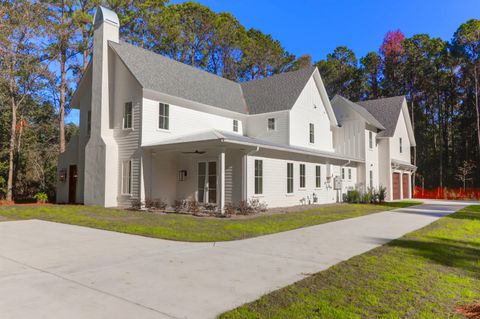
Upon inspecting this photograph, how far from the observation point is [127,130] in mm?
15844

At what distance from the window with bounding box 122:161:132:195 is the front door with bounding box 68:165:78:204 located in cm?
472

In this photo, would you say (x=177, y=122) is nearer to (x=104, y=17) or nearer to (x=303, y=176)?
(x=104, y=17)

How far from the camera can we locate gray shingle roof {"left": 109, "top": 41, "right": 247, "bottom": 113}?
16.1m

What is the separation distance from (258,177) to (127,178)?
6.25 metres

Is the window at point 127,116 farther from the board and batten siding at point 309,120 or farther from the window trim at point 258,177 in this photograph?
the board and batten siding at point 309,120

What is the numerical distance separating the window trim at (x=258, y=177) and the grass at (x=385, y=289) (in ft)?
26.9

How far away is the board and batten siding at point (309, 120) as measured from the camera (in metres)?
20.0

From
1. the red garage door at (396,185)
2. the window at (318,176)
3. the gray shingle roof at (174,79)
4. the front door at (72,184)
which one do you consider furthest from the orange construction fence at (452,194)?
the front door at (72,184)

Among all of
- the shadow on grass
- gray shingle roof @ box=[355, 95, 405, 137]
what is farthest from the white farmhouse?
the shadow on grass

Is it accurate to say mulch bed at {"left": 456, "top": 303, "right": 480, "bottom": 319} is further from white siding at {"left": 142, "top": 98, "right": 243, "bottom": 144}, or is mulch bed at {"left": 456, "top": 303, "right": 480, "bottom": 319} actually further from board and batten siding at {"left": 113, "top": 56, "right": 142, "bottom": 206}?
white siding at {"left": 142, "top": 98, "right": 243, "bottom": 144}

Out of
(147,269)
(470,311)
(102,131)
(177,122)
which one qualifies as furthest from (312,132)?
(470,311)

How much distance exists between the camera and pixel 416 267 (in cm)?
538

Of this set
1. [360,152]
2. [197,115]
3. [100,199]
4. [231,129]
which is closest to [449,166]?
[360,152]

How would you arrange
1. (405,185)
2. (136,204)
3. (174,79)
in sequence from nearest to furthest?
(136,204)
(174,79)
(405,185)
